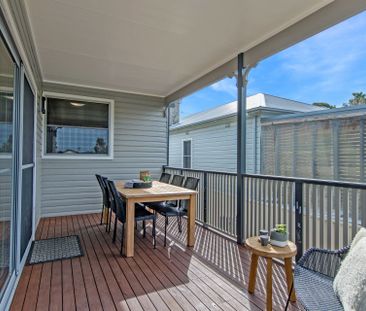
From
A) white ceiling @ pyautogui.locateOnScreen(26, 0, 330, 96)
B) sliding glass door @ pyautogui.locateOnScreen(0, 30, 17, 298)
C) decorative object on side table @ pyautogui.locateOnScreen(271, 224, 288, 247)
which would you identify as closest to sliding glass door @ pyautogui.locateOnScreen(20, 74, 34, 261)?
sliding glass door @ pyautogui.locateOnScreen(0, 30, 17, 298)

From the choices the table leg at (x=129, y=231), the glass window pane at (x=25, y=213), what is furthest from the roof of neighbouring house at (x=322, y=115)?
the glass window pane at (x=25, y=213)

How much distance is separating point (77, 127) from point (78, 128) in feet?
0.10

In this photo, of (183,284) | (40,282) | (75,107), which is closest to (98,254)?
(40,282)

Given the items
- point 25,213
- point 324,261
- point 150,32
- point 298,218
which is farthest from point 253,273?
point 150,32

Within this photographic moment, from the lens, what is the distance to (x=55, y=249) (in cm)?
340

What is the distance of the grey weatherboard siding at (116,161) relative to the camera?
5.26 m

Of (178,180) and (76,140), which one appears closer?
(178,180)

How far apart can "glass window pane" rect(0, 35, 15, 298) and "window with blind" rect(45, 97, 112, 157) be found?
3325 mm

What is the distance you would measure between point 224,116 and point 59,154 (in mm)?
4649

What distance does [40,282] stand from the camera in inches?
99.2

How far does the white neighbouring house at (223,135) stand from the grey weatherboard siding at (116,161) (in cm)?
222

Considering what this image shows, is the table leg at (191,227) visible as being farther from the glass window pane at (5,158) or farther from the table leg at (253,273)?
the glass window pane at (5,158)

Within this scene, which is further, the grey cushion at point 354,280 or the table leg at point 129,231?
the table leg at point 129,231

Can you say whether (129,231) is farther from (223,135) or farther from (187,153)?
(187,153)
